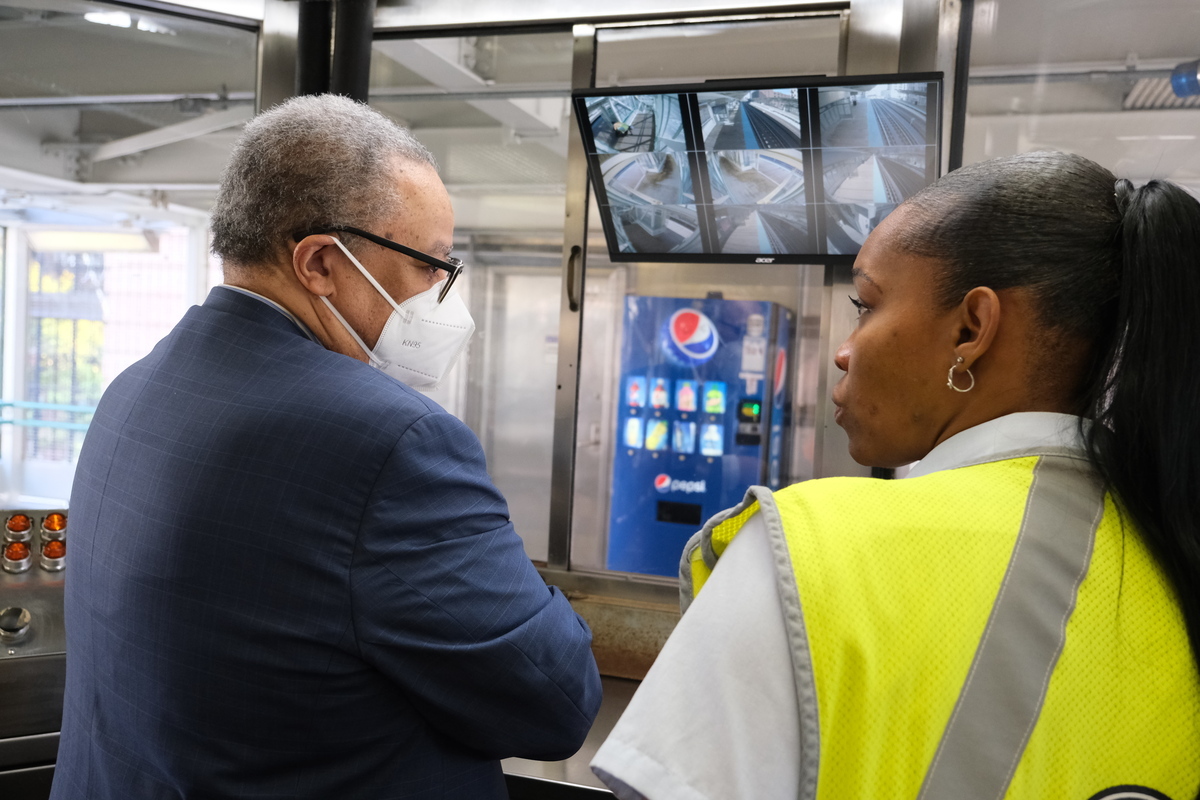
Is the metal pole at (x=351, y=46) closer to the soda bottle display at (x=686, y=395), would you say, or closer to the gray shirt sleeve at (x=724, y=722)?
the soda bottle display at (x=686, y=395)

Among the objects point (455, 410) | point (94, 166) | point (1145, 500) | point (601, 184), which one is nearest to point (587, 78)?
point (601, 184)

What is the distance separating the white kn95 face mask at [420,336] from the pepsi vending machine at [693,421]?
2211 millimetres

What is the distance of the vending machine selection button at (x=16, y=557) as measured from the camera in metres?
1.72

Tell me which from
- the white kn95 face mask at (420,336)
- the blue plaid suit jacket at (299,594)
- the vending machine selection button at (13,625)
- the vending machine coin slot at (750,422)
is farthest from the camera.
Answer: the vending machine coin slot at (750,422)

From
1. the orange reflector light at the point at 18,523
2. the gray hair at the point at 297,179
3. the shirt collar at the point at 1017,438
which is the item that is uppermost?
the gray hair at the point at 297,179

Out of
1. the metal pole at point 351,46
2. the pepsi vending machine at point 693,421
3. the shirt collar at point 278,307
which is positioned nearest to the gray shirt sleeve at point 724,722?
the shirt collar at point 278,307

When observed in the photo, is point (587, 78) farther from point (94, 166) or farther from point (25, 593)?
point (94, 166)

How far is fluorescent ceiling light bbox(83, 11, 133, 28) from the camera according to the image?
7.18 feet

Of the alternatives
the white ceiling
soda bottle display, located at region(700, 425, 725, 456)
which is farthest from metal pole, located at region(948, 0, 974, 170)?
soda bottle display, located at region(700, 425, 725, 456)

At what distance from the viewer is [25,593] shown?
5.55 ft

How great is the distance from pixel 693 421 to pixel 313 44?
1888mm

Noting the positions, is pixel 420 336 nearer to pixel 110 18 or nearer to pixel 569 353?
pixel 569 353

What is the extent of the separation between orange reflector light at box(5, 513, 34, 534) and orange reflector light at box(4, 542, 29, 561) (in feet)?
0.11

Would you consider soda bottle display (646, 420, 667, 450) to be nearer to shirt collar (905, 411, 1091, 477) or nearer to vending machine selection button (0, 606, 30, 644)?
vending machine selection button (0, 606, 30, 644)
